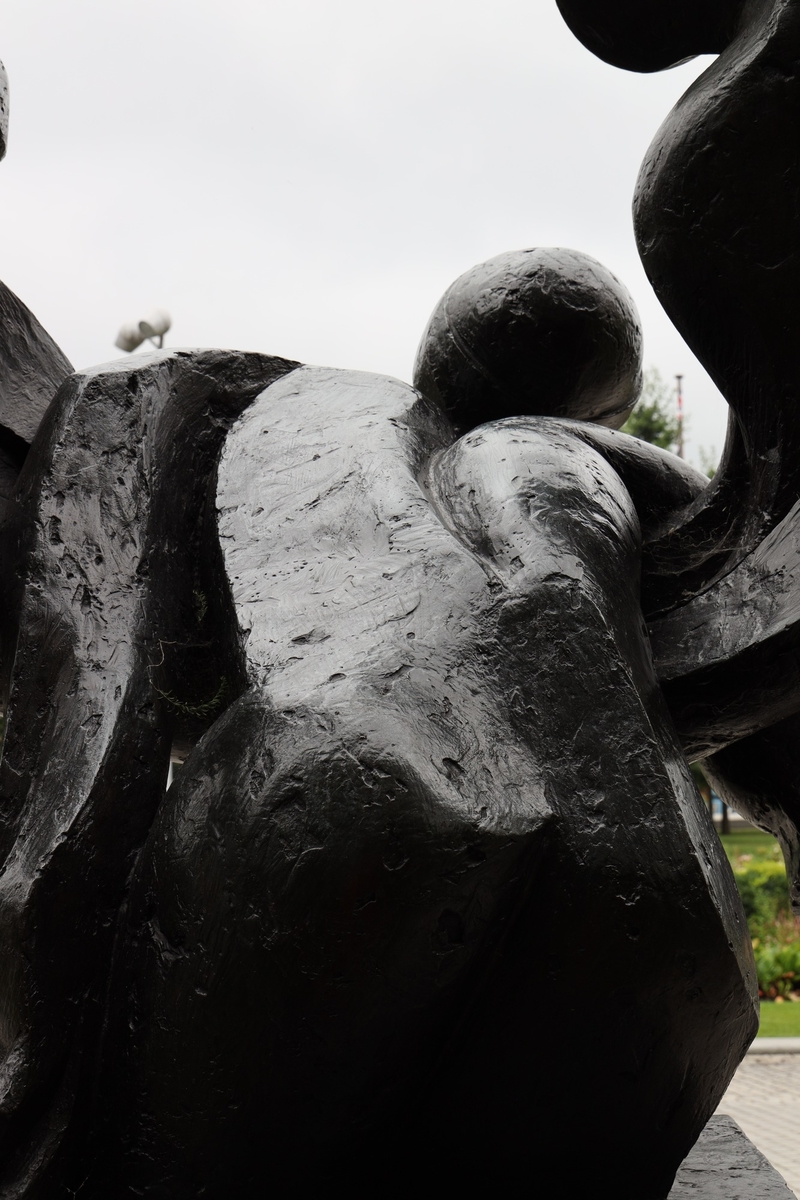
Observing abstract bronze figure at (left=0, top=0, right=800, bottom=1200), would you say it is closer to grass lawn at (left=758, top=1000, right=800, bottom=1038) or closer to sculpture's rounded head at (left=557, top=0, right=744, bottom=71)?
sculpture's rounded head at (left=557, top=0, right=744, bottom=71)

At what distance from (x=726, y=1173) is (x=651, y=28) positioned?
7.15 ft

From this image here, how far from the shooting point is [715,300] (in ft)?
7.70

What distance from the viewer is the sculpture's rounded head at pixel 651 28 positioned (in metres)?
2.28

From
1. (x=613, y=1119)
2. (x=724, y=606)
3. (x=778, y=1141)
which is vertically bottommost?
(x=778, y=1141)

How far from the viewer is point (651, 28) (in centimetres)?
230

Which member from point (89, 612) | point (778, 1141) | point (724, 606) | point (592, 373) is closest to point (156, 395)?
point (89, 612)

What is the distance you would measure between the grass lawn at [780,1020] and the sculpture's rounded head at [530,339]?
762cm

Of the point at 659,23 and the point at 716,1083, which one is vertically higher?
the point at 659,23

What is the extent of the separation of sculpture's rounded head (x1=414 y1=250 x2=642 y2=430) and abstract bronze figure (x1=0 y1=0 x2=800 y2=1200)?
1.20ft

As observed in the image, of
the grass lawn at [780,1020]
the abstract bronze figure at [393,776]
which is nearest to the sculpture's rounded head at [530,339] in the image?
Answer: the abstract bronze figure at [393,776]

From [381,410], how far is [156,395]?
1.47 feet

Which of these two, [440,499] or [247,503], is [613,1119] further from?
[247,503]

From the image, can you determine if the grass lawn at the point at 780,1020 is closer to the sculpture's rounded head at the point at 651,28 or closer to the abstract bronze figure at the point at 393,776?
the abstract bronze figure at the point at 393,776

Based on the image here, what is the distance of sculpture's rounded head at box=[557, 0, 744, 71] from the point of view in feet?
7.47
